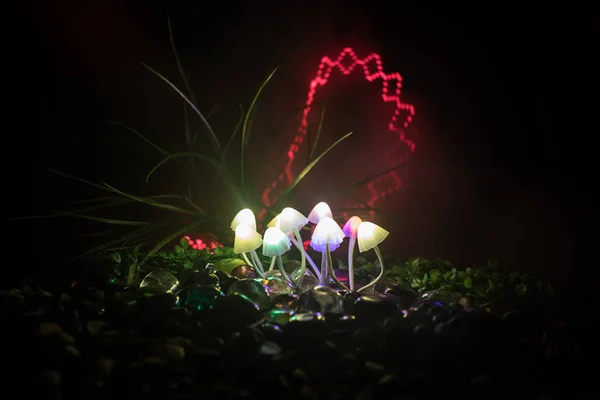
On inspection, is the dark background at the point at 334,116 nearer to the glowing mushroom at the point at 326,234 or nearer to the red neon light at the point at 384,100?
the red neon light at the point at 384,100

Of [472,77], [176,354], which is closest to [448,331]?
[176,354]

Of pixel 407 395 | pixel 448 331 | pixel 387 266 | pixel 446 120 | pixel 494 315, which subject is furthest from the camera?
pixel 446 120

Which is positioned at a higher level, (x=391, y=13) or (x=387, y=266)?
(x=391, y=13)

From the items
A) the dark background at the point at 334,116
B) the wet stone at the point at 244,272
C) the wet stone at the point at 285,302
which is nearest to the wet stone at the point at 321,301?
the wet stone at the point at 285,302

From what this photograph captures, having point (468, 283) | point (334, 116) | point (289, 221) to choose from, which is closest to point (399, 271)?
point (468, 283)

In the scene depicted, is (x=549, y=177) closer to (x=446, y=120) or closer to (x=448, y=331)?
(x=446, y=120)

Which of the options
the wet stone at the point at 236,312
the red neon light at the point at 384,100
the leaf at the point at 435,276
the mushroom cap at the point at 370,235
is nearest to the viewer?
the wet stone at the point at 236,312

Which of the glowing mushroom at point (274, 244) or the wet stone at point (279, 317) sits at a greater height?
the glowing mushroom at point (274, 244)

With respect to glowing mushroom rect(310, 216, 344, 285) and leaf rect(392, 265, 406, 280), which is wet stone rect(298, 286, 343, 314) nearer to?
glowing mushroom rect(310, 216, 344, 285)
